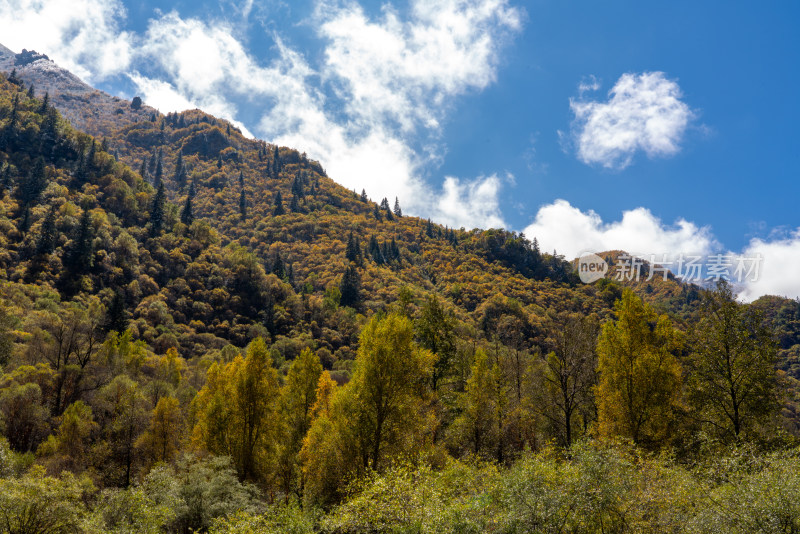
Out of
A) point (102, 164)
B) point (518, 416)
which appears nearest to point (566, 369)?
point (518, 416)

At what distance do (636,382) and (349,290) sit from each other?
11610cm

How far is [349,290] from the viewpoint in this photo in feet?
447

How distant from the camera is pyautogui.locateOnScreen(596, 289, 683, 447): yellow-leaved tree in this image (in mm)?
24562

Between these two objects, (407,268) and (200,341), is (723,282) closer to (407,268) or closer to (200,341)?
(200,341)

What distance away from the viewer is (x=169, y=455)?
134 feet

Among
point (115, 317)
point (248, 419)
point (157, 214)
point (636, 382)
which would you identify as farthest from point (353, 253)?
point (636, 382)

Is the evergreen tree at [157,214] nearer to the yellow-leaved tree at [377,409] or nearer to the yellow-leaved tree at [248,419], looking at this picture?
the yellow-leaved tree at [248,419]

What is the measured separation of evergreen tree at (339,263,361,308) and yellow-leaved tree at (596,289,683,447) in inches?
4403

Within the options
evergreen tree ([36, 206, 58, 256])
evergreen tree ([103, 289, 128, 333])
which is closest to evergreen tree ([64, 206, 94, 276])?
evergreen tree ([36, 206, 58, 256])

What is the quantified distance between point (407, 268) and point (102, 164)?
409 feet

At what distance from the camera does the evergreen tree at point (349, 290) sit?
442 feet

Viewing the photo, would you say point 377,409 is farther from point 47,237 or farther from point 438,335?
point 47,237

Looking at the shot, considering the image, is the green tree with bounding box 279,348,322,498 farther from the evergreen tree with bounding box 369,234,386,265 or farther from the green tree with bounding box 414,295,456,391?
the evergreen tree with bounding box 369,234,386,265

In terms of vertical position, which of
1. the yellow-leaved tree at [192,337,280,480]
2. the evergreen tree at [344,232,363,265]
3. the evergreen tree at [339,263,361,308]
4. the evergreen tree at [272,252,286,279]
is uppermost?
the evergreen tree at [344,232,363,265]
